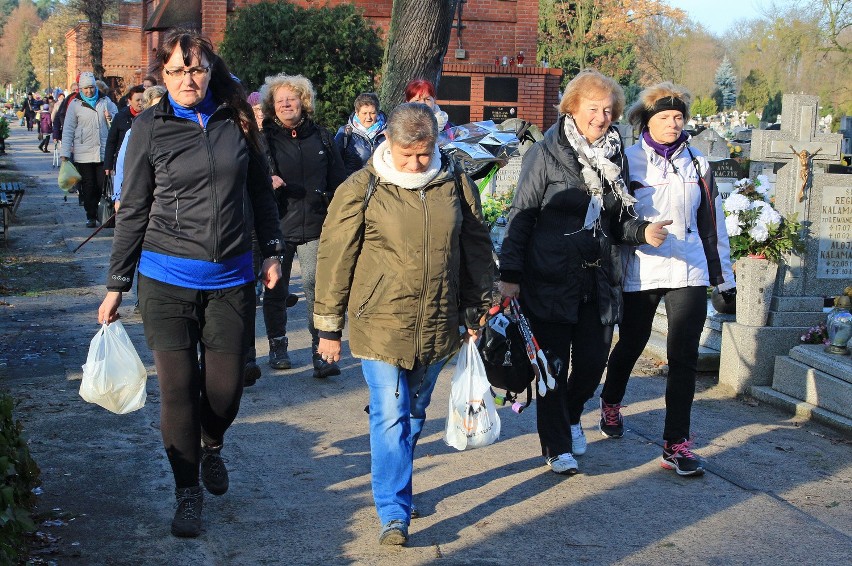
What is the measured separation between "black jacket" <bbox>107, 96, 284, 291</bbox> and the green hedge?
722mm

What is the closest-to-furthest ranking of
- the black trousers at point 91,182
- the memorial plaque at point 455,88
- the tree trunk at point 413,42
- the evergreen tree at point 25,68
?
the tree trunk at point 413,42, the black trousers at point 91,182, the memorial plaque at point 455,88, the evergreen tree at point 25,68

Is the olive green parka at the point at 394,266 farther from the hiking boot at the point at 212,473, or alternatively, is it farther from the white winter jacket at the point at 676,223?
the white winter jacket at the point at 676,223

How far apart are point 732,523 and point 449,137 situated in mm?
5402

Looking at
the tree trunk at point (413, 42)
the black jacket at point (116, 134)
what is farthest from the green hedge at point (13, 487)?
the tree trunk at point (413, 42)

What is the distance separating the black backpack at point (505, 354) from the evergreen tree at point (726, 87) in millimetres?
57754

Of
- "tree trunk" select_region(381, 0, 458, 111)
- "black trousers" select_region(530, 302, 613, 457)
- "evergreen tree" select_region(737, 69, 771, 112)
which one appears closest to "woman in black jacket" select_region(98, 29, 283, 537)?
"black trousers" select_region(530, 302, 613, 457)

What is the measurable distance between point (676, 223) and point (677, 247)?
5.1 inches

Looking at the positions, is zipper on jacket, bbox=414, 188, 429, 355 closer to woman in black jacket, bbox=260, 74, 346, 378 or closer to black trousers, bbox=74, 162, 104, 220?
woman in black jacket, bbox=260, 74, 346, 378

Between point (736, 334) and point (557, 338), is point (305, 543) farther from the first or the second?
point (736, 334)

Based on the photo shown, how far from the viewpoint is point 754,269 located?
755 centimetres

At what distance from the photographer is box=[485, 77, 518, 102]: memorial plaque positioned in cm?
2583

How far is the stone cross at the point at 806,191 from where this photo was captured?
304 inches

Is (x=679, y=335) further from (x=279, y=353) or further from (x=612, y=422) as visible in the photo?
(x=279, y=353)

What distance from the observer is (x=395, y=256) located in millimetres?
4410
